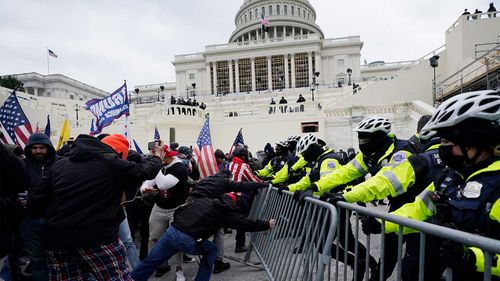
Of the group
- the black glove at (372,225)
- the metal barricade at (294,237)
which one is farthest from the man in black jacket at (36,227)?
the black glove at (372,225)

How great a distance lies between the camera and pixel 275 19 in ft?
246

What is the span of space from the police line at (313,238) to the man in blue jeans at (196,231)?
0.44 meters

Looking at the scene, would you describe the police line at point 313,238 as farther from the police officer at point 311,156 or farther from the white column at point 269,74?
the white column at point 269,74

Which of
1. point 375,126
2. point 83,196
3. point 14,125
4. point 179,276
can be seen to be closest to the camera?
point 83,196

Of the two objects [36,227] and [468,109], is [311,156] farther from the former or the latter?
[36,227]

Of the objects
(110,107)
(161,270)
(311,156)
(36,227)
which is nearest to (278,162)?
(311,156)

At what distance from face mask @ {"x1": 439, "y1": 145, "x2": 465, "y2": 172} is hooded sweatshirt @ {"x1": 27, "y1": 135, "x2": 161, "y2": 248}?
2.47m

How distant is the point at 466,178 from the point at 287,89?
42.5 meters

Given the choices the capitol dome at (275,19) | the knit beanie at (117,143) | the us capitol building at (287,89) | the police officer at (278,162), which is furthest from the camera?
the capitol dome at (275,19)

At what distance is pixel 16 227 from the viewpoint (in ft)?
11.0

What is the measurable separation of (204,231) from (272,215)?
1174mm

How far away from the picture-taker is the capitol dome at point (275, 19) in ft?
248

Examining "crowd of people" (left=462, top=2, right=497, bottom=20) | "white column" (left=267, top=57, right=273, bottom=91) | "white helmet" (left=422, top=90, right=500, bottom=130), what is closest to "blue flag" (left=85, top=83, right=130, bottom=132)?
"white helmet" (left=422, top=90, right=500, bottom=130)

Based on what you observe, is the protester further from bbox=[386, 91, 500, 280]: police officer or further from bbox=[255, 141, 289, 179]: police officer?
bbox=[255, 141, 289, 179]: police officer
